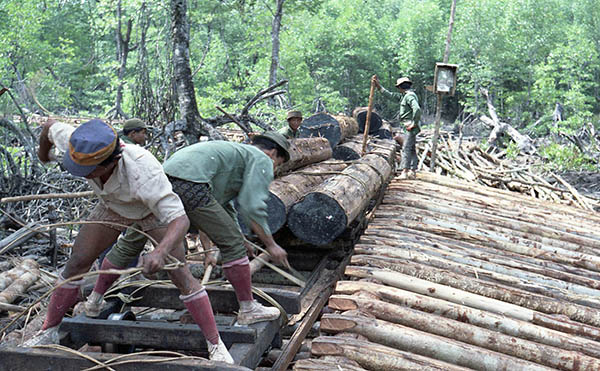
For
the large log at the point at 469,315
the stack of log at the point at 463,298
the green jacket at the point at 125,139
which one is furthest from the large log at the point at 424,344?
the green jacket at the point at 125,139

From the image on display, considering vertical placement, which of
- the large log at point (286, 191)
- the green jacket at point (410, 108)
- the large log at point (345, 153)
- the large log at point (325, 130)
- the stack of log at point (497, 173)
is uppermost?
the green jacket at point (410, 108)

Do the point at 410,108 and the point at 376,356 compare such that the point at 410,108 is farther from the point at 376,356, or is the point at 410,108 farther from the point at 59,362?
the point at 59,362

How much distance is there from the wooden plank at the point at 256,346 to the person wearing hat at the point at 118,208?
95 millimetres

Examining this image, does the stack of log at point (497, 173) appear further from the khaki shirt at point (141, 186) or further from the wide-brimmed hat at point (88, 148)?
the wide-brimmed hat at point (88, 148)

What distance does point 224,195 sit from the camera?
404cm

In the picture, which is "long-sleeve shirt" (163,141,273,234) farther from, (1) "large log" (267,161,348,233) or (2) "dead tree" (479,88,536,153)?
(2) "dead tree" (479,88,536,153)

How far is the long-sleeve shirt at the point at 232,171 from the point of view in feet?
12.1

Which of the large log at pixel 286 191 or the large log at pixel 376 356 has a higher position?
the large log at pixel 286 191

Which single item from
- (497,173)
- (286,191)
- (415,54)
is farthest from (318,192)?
(415,54)

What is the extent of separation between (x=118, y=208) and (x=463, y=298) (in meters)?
2.49

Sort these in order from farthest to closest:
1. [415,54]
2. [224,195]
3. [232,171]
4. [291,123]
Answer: [415,54] → [291,123] → [224,195] → [232,171]

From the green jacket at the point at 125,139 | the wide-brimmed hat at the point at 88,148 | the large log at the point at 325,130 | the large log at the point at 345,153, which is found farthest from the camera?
the large log at the point at 325,130

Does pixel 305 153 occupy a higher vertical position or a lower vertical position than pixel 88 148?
lower

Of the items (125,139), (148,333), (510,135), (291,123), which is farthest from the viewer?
(510,135)
